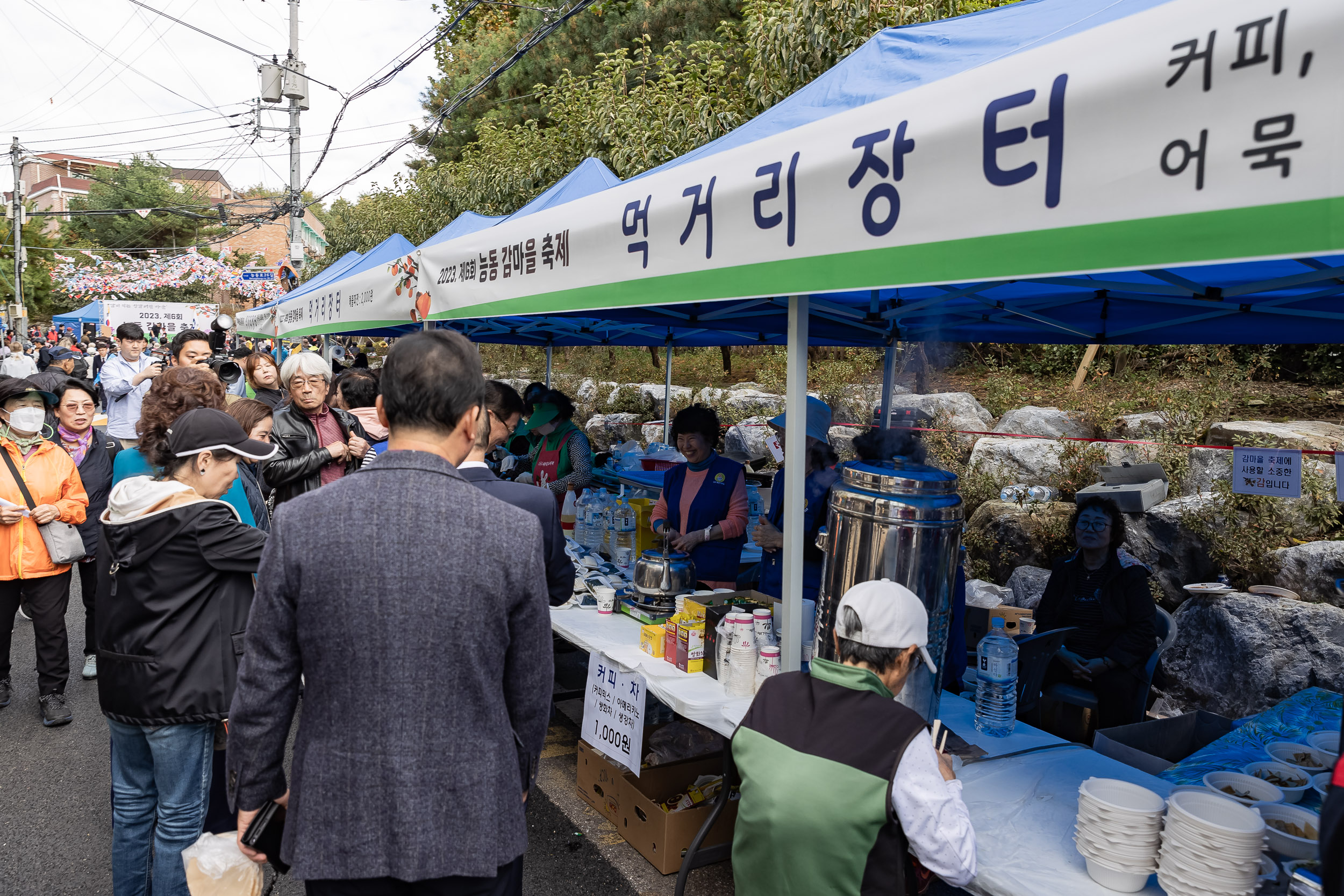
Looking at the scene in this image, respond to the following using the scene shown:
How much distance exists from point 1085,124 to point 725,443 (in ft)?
31.7

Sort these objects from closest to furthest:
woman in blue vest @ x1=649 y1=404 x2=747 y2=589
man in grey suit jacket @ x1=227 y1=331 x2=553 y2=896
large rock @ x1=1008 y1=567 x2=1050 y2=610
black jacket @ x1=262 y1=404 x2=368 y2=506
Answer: man in grey suit jacket @ x1=227 y1=331 x2=553 y2=896 < black jacket @ x1=262 y1=404 x2=368 y2=506 < woman in blue vest @ x1=649 y1=404 x2=747 y2=589 < large rock @ x1=1008 y1=567 x2=1050 y2=610

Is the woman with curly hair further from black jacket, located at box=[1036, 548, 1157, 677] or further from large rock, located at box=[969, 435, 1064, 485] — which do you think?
large rock, located at box=[969, 435, 1064, 485]

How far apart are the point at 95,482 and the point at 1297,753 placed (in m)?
6.11

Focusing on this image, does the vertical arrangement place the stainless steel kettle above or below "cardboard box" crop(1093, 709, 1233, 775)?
above

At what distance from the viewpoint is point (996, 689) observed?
8.59 ft

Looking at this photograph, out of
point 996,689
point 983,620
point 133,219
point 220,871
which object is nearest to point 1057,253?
point 996,689

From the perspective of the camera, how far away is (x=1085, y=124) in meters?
1.43

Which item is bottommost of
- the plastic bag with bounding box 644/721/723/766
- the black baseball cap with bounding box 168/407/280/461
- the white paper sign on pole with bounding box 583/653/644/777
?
the plastic bag with bounding box 644/721/723/766

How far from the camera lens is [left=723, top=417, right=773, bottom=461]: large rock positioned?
436 inches

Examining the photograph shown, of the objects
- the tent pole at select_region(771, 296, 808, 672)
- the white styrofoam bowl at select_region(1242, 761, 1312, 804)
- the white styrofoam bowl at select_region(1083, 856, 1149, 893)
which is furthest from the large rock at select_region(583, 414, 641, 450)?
the white styrofoam bowl at select_region(1083, 856, 1149, 893)

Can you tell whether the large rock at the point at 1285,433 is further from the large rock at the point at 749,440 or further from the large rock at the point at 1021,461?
the large rock at the point at 749,440

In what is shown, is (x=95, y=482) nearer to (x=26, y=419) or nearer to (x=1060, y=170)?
(x=26, y=419)

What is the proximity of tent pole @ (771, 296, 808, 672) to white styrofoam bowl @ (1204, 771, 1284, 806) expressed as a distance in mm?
1133

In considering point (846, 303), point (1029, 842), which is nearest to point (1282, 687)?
point (846, 303)
